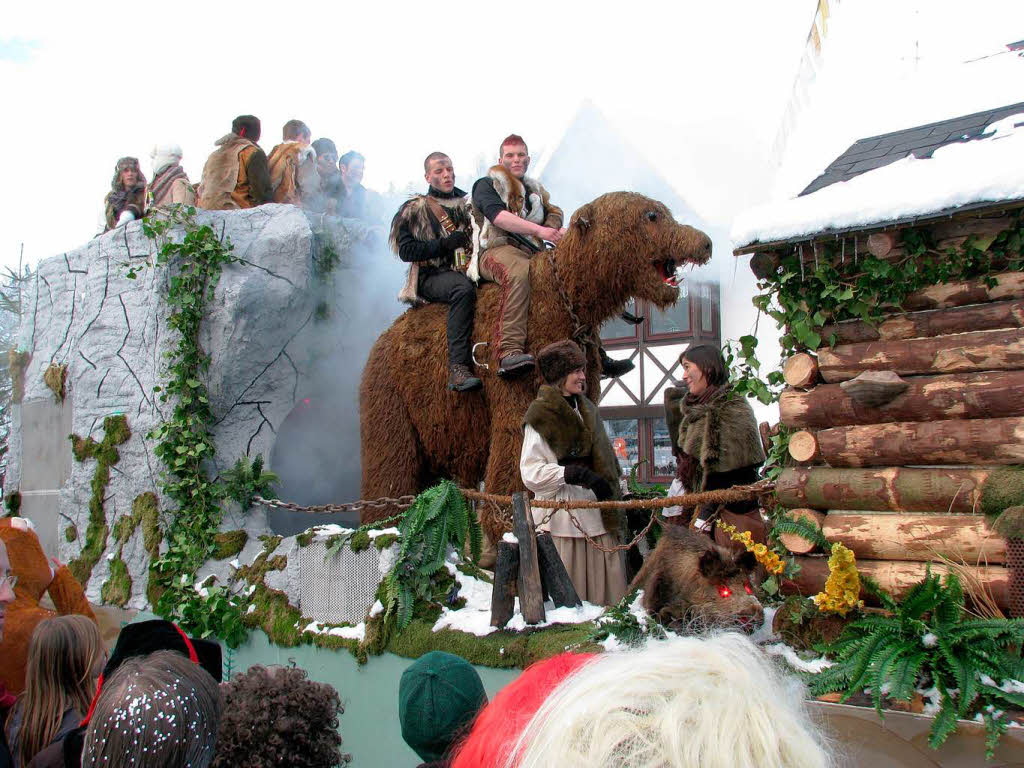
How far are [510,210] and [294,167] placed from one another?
12.7ft

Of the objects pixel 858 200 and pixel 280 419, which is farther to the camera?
pixel 280 419

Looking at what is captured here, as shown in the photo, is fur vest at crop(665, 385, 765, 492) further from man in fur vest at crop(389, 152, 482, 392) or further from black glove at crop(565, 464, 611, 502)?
man in fur vest at crop(389, 152, 482, 392)

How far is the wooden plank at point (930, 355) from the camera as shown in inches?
138

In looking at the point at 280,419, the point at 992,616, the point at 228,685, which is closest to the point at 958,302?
the point at 992,616

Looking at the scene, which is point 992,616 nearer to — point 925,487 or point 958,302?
point 925,487

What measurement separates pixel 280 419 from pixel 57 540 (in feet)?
7.92

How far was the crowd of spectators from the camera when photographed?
796cm

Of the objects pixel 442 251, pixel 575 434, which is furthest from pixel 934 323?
pixel 442 251

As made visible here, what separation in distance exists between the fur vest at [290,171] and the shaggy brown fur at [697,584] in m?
5.70

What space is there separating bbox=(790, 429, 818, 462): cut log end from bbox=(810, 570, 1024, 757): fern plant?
686mm

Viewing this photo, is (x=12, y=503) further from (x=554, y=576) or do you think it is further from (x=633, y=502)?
(x=633, y=502)

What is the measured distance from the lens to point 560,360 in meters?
4.86

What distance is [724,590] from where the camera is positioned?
383cm

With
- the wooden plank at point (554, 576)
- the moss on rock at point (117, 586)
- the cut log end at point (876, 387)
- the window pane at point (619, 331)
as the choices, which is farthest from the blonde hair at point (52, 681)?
the window pane at point (619, 331)
